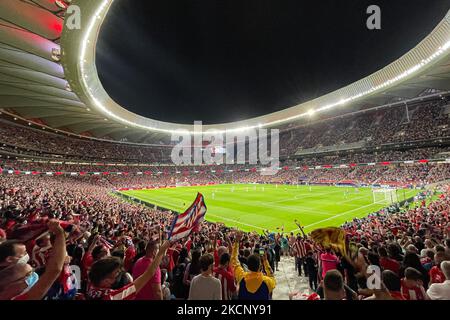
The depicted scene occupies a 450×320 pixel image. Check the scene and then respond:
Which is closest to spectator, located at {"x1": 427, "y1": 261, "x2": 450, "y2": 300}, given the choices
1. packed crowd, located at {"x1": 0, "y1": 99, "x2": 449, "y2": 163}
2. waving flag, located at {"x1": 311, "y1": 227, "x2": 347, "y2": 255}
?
waving flag, located at {"x1": 311, "y1": 227, "x2": 347, "y2": 255}

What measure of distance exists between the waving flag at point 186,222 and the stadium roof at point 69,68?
1704 cm

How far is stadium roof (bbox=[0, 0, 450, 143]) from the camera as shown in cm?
1597

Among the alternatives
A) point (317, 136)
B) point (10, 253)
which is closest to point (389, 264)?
point (10, 253)

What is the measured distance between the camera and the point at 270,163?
267 feet

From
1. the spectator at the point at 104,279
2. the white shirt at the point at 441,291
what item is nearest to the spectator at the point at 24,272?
the spectator at the point at 104,279

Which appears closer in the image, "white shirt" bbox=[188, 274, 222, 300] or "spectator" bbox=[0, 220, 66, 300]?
"spectator" bbox=[0, 220, 66, 300]

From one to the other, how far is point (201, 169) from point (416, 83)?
6724cm

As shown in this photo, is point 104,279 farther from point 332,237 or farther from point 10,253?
point 332,237

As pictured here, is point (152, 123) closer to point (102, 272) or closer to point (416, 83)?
point (416, 83)

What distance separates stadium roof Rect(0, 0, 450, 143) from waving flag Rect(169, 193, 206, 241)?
17.0m

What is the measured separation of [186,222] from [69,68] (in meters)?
23.3

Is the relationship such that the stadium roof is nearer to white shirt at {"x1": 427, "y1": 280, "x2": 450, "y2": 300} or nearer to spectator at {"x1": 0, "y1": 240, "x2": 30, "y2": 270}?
spectator at {"x1": 0, "y1": 240, "x2": 30, "y2": 270}

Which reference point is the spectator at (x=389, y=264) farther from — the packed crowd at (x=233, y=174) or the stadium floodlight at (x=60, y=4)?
the packed crowd at (x=233, y=174)
